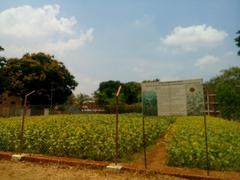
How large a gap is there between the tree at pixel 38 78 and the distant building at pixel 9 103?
6.73ft

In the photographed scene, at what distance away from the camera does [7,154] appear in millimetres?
10094

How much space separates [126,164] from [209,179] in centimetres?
235

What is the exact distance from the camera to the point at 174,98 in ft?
27.8

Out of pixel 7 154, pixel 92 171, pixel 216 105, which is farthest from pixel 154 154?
pixel 216 105

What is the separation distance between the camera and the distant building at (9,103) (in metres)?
37.7

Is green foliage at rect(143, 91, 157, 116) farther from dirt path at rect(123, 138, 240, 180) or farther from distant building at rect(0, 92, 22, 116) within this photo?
distant building at rect(0, 92, 22, 116)

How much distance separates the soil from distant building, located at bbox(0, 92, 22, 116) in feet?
97.4

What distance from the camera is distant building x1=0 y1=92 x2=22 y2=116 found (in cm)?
3769

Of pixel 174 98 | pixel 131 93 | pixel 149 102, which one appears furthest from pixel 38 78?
pixel 174 98

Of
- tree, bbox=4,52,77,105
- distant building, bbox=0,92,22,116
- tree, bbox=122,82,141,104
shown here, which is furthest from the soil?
tree, bbox=122,82,141,104

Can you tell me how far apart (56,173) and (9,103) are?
51.6 meters

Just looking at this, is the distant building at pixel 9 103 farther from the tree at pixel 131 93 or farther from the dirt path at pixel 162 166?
the dirt path at pixel 162 166

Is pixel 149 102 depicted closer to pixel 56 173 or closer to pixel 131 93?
pixel 56 173

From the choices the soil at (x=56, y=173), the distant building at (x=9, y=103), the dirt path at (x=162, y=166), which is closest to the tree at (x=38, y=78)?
the distant building at (x=9, y=103)
